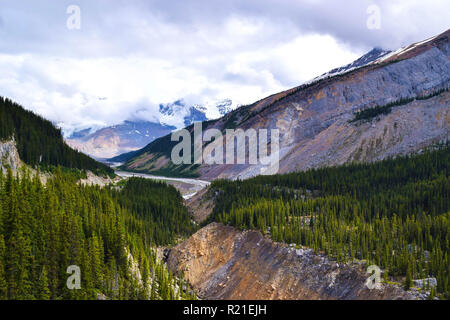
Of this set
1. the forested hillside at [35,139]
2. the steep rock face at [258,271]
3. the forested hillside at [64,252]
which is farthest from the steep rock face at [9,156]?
the steep rock face at [258,271]

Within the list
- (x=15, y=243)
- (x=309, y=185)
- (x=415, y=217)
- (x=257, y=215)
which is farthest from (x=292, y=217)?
(x=15, y=243)

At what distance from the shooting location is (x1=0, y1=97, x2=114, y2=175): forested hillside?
7288 centimetres

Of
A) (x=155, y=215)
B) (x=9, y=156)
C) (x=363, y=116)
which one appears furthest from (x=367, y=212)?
(x=363, y=116)

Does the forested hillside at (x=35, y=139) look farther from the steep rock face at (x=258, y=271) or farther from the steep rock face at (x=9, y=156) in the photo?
the steep rock face at (x=258, y=271)

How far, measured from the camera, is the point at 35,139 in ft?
261

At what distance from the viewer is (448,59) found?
161 metres

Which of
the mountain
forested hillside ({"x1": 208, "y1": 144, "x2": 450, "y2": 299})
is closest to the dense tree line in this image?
forested hillside ({"x1": 208, "y1": 144, "x2": 450, "y2": 299})

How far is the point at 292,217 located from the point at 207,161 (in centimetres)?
13873

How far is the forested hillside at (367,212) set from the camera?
40.4 metres

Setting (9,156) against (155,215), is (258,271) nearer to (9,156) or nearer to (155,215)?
(155,215)

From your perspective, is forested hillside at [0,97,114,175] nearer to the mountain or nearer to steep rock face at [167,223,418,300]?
steep rock face at [167,223,418,300]

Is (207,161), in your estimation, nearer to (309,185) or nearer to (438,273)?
(309,185)

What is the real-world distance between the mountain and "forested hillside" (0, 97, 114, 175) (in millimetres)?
62868
